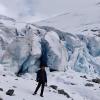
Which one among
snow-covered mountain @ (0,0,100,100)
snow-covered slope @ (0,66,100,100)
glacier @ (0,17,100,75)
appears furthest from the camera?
glacier @ (0,17,100,75)

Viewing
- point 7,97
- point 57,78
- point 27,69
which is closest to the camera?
point 7,97

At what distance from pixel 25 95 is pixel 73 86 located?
45.1 feet

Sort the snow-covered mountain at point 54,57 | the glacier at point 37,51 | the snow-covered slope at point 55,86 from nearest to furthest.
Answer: the snow-covered slope at point 55,86 < the snow-covered mountain at point 54,57 < the glacier at point 37,51

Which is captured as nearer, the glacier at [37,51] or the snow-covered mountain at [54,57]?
the snow-covered mountain at [54,57]

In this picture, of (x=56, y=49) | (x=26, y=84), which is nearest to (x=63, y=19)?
(x=56, y=49)

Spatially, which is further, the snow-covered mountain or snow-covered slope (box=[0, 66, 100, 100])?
the snow-covered mountain

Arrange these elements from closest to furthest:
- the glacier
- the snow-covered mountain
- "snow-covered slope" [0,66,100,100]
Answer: "snow-covered slope" [0,66,100,100] → the snow-covered mountain → the glacier

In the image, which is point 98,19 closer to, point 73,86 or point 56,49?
point 56,49

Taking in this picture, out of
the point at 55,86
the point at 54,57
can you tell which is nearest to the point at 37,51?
the point at 54,57

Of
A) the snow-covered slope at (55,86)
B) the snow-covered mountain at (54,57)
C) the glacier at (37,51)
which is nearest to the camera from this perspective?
the snow-covered slope at (55,86)

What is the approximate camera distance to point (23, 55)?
40.0 metres

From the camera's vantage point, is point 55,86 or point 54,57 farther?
point 54,57

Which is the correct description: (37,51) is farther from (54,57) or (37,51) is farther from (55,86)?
(55,86)

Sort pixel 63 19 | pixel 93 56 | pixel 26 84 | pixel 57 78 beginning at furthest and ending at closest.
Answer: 1. pixel 63 19
2. pixel 93 56
3. pixel 57 78
4. pixel 26 84
